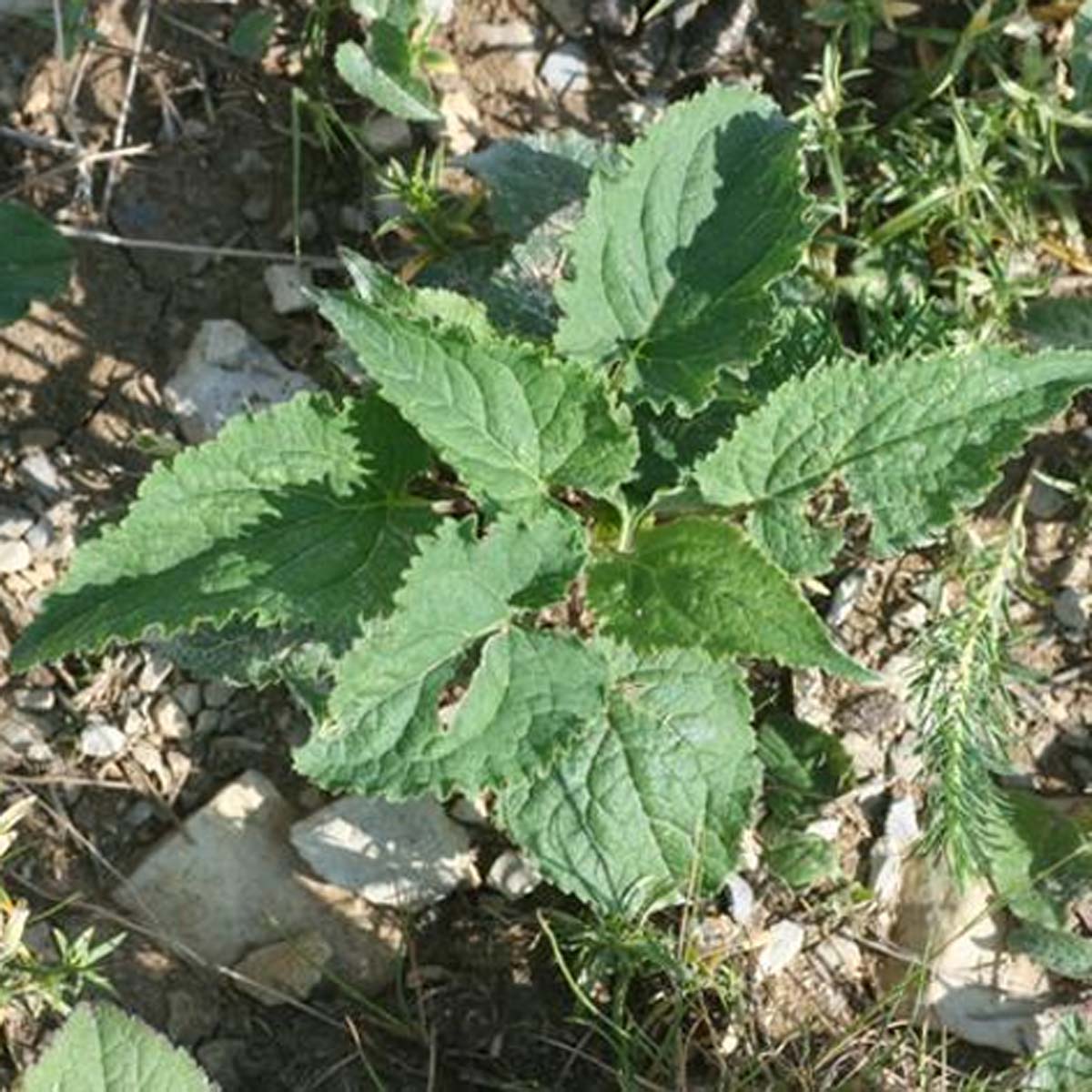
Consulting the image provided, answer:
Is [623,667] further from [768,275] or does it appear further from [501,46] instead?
[501,46]

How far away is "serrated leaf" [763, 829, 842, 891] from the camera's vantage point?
9.96ft

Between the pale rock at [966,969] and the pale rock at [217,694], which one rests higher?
the pale rock at [217,694]

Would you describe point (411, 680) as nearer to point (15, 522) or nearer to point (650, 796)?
point (650, 796)

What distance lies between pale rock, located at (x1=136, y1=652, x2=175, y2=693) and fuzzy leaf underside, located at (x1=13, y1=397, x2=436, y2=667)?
19.4 inches

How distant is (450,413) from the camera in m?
2.54

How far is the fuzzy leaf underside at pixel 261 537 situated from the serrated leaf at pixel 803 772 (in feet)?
2.41

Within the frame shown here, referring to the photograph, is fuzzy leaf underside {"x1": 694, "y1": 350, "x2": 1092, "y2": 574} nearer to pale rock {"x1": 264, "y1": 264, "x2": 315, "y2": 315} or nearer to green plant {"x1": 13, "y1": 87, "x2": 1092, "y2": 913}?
green plant {"x1": 13, "y1": 87, "x2": 1092, "y2": 913}

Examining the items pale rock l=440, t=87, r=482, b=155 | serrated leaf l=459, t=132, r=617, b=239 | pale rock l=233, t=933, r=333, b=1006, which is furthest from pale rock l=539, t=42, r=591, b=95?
pale rock l=233, t=933, r=333, b=1006

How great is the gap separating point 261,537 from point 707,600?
57 cm

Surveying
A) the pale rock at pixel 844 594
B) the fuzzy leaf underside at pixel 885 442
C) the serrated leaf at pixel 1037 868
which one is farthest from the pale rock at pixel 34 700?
the serrated leaf at pixel 1037 868

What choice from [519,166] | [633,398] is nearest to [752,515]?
[633,398]

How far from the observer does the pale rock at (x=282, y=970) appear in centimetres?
299

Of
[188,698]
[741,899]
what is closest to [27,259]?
[188,698]

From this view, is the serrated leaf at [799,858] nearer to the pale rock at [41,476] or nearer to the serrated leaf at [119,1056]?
the serrated leaf at [119,1056]
